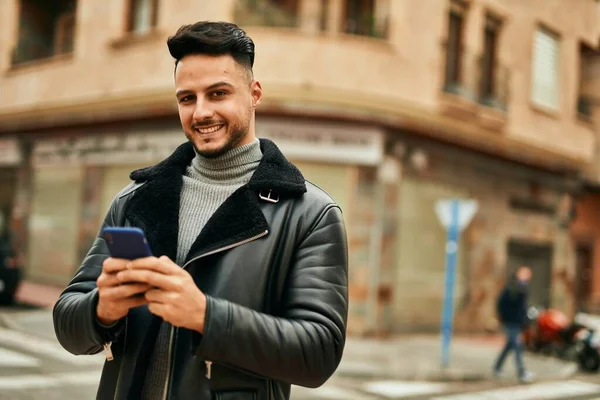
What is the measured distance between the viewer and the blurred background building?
14.4 meters

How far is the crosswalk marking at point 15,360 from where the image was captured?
8.44 meters

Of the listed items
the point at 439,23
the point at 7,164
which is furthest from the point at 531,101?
the point at 7,164

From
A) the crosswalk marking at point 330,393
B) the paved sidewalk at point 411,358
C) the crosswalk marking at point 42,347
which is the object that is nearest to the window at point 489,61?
the paved sidewalk at point 411,358

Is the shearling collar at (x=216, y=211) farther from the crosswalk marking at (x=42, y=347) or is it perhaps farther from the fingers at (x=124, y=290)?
the crosswalk marking at (x=42, y=347)

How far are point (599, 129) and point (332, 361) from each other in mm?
23186

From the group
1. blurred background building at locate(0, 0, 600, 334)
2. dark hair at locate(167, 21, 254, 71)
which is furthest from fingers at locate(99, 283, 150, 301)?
blurred background building at locate(0, 0, 600, 334)

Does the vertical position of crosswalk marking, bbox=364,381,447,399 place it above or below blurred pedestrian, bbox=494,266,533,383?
below

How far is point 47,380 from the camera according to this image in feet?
25.6

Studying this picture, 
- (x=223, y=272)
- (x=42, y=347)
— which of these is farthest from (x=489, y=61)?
(x=223, y=272)

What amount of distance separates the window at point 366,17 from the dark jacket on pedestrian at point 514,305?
→ 6.28 m

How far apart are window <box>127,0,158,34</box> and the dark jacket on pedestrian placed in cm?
958

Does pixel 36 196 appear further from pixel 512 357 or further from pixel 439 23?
pixel 512 357

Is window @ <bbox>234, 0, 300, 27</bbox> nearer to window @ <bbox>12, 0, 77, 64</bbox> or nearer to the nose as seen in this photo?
window @ <bbox>12, 0, 77, 64</bbox>

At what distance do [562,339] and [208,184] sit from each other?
525 inches
